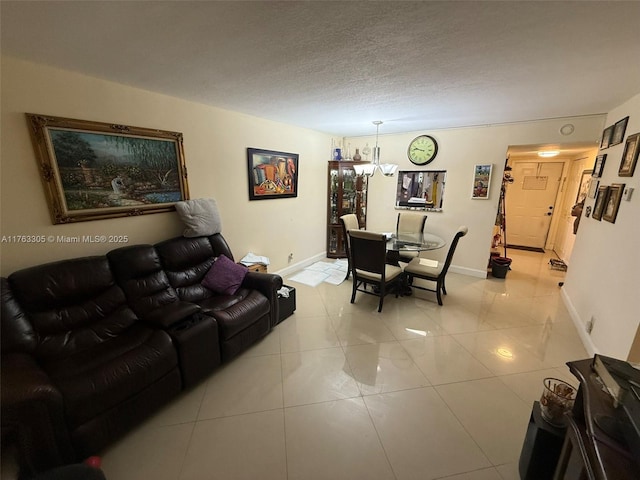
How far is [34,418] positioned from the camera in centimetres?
121

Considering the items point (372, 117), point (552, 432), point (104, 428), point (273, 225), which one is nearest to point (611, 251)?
point (552, 432)

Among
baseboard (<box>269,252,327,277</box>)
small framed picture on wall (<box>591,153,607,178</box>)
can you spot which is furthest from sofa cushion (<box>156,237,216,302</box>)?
small framed picture on wall (<box>591,153,607,178</box>)

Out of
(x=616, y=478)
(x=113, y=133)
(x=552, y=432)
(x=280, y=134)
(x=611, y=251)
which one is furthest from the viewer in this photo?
(x=280, y=134)

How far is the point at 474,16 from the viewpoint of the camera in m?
1.25

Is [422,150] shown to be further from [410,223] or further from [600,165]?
[600,165]

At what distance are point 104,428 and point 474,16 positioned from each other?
3.00 metres

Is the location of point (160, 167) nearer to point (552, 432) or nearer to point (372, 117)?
point (372, 117)

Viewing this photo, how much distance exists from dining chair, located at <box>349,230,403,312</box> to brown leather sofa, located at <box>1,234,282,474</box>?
108 centimetres

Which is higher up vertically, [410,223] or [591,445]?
[410,223]

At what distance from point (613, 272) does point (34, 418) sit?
4155 mm

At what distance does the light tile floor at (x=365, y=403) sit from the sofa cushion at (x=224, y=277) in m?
0.65

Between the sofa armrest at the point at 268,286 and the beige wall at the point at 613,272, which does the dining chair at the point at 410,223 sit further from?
the sofa armrest at the point at 268,286

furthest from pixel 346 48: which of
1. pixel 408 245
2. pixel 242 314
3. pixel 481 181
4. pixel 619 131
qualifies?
pixel 481 181

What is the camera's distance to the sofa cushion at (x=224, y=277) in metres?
2.59
